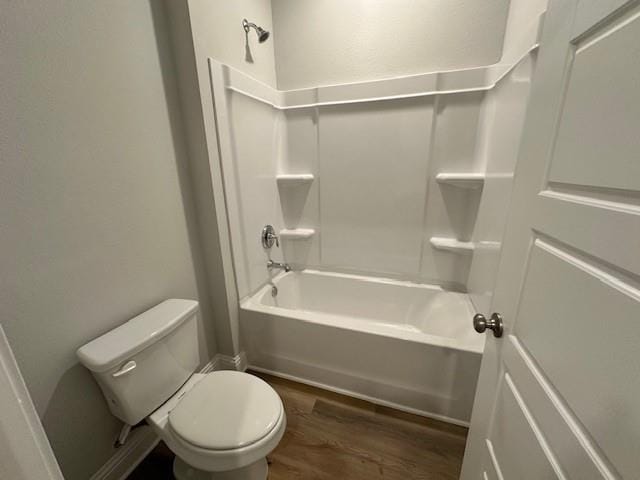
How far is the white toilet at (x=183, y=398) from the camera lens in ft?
2.84

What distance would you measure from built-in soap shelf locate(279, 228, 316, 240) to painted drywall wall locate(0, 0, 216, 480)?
38.9 inches

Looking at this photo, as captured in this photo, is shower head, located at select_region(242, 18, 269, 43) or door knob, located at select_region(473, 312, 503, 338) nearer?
door knob, located at select_region(473, 312, 503, 338)

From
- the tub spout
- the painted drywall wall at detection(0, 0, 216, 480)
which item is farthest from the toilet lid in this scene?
the tub spout

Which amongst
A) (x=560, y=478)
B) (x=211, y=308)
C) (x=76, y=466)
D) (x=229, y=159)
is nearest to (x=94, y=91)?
(x=229, y=159)

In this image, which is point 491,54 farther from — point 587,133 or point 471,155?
point 587,133

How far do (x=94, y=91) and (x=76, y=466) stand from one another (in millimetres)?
1382

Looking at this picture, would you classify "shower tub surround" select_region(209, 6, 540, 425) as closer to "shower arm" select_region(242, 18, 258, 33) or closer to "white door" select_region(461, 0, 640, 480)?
"shower arm" select_region(242, 18, 258, 33)

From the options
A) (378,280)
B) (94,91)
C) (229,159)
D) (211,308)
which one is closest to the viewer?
(94,91)

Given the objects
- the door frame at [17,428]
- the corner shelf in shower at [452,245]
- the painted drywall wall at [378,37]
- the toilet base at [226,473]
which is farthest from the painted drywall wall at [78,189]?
the corner shelf in shower at [452,245]

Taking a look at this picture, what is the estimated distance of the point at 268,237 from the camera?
1899 mm

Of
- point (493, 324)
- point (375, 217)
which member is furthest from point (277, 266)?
point (493, 324)

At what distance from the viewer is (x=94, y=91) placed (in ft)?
3.03

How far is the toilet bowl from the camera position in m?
0.86

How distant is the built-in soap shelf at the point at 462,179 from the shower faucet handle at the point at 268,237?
123 centimetres
